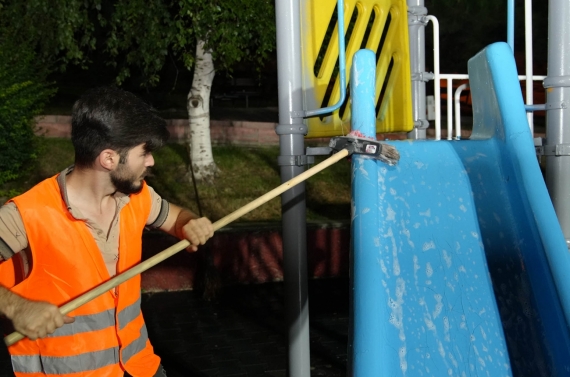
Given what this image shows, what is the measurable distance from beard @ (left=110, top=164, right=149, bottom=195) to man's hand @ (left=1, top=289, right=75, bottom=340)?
1.68 feet

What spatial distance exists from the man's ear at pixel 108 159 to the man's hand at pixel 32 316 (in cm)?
53

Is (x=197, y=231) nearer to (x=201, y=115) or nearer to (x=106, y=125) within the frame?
(x=106, y=125)

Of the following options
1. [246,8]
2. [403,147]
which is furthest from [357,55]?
[246,8]

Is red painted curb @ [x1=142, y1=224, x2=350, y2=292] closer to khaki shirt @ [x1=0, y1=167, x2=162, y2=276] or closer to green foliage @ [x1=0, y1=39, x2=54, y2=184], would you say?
green foliage @ [x1=0, y1=39, x2=54, y2=184]

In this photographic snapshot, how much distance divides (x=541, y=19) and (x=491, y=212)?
649 inches

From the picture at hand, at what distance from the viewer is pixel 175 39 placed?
8.62m

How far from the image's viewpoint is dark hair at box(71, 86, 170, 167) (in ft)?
8.13

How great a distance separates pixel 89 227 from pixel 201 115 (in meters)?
7.05

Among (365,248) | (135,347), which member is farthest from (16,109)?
(365,248)

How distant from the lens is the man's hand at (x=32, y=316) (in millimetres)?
2164

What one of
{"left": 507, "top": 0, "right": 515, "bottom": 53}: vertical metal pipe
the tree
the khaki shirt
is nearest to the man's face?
the khaki shirt

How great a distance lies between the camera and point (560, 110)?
353 centimetres

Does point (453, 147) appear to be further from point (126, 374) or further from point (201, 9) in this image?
point (201, 9)

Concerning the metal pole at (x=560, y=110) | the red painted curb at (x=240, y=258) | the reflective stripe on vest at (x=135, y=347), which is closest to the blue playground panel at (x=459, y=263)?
the metal pole at (x=560, y=110)
